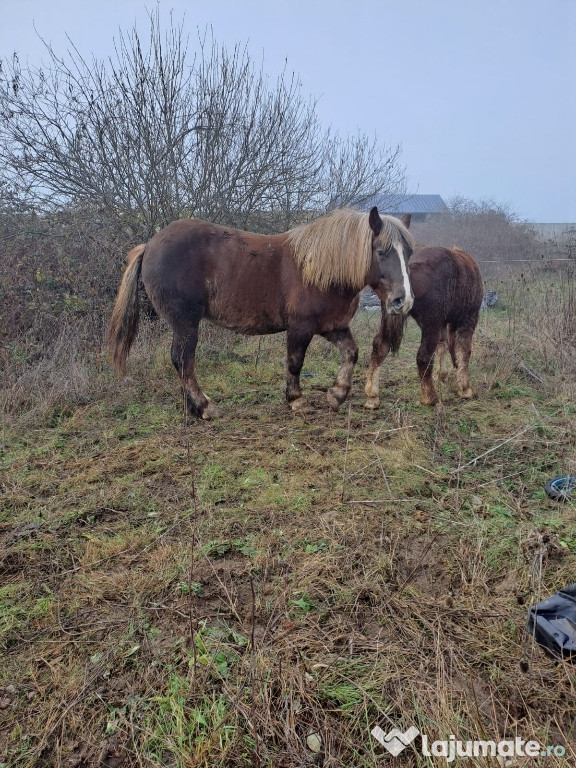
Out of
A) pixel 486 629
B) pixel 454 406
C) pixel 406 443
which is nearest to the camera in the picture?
pixel 486 629

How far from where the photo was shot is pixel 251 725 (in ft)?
4.42

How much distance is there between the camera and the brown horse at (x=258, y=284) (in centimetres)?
436

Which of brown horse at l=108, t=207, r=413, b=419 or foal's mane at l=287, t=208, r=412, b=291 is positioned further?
brown horse at l=108, t=207, r=413, b=419

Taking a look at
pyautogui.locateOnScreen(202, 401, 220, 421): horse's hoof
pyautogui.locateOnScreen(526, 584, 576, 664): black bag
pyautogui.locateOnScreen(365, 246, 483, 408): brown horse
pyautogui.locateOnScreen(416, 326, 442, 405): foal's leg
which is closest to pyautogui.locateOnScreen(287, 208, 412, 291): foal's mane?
pyautogui.locateOnScreen(365, 246, 483, 408): brown horse

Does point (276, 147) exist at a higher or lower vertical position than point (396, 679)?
higher

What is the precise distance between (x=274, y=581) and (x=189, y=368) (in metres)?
2.84

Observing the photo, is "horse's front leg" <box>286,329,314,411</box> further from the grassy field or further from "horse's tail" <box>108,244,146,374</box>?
"horse's tail" <box>108,244,146,374</box>

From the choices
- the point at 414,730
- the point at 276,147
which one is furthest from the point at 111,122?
the point at 414,730

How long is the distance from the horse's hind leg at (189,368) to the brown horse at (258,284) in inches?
0.4

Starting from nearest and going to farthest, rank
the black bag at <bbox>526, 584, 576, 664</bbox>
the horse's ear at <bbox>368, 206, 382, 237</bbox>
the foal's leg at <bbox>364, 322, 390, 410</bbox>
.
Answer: the black bag at <bbox>526, 584, 576, 664</bbox> < the horse's ear at <bbox>368, 206, 382, 237</bbox> < the foal's leg at <bbox>364, 322, 390, 410</bbox>

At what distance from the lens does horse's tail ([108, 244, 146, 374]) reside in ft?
15.5

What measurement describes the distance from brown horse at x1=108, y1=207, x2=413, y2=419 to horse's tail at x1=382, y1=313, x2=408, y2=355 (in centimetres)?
24

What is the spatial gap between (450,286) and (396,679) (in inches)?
156

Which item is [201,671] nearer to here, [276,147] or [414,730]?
[414,730]
